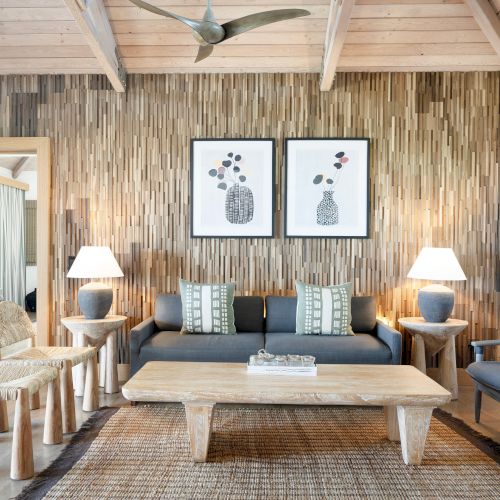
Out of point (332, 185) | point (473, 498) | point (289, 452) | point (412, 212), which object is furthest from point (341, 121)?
point (473, 498)

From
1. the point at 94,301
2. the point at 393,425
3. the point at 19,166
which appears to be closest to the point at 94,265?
the point at 94,301

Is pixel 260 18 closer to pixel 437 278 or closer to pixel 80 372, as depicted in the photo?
pixel 437 278

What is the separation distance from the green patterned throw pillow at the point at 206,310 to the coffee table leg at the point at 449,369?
5.64ft

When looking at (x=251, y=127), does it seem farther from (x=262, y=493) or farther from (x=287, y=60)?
(x=262, y=493)

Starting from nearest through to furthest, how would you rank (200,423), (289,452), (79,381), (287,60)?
(200,423)
(289,452)
(79,381)
(287,60)

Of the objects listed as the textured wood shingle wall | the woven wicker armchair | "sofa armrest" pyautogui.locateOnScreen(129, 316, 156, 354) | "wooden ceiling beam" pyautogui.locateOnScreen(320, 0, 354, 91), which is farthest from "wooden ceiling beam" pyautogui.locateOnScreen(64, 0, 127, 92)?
"sofa armrest" pyautogui.locateOnScreen(129, 316, 156, 354)

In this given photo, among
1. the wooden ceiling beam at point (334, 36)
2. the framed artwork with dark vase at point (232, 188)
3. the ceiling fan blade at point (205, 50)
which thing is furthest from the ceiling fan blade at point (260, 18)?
the framed artwork with dark vase at point (232, 188)

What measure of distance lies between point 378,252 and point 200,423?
2576 millimetres

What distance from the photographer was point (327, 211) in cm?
462

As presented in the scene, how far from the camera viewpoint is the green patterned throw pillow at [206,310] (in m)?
4.13

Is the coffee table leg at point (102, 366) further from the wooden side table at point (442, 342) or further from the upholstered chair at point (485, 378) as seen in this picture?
the upholstered chair at point (485, 378)

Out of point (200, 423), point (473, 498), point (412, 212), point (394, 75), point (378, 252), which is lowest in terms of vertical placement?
point (473, 498)

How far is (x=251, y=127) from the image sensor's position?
465cm

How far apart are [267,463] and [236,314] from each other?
1.78 meters
